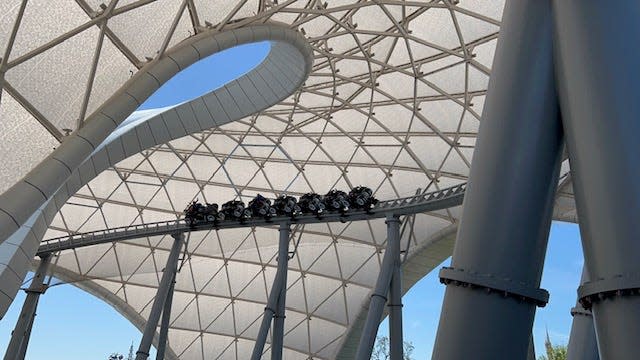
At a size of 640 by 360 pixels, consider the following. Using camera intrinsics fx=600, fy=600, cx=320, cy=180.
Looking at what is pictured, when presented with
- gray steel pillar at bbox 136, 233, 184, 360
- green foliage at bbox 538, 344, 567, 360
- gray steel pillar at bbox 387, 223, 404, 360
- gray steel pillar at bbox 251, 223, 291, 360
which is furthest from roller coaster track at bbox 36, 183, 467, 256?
green foliage at bbox 538, 344, 567, 360

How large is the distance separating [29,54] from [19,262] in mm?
9527

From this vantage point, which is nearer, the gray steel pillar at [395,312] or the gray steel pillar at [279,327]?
the gray steel pillar at [395,312]

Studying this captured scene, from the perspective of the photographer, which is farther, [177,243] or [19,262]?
[177,243]

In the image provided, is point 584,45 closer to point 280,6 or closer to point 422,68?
point 280,6

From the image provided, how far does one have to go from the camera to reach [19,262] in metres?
23.7

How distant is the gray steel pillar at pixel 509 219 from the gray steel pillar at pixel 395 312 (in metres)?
19.5

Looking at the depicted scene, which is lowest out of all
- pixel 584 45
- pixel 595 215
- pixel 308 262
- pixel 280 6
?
pixel 595 215

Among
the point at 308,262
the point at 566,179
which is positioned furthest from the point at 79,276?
the point at 566,179

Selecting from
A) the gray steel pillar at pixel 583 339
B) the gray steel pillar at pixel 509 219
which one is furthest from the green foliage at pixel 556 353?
the gray steel pillar at pixel 509 219

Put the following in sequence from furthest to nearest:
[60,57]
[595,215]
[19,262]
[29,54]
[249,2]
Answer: [249,2]
[19,262]
[60,57]
[29,54]
[595,215]

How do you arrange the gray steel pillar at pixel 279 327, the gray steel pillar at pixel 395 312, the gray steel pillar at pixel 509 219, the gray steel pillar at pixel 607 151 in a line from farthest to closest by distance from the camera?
the gray steel pillar at pixel 279 327 → the gray steel pillar at pixel 395 312 → the gray steel pillar at pixel 509 219 → the gray steel pillar at pixel 607 151

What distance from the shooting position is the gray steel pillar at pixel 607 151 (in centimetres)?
523

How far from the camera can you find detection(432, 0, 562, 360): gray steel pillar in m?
5.89

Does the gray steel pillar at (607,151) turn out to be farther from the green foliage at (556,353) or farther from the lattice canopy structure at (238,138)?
the green foliage at (556,353)
